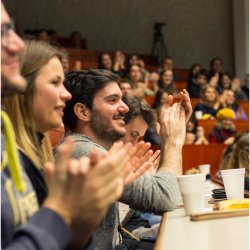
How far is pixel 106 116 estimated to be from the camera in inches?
61.5

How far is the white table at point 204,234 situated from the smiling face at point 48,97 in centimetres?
31

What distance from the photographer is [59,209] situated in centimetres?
72

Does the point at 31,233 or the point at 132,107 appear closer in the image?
the point at 31,233

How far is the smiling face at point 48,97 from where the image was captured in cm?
102

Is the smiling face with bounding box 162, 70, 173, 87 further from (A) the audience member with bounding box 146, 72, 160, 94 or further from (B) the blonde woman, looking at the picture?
(B) the blonde woman

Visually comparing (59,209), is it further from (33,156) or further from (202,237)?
(202,237)

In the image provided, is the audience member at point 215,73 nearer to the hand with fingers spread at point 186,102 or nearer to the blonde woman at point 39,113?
the hand with fingers spread at point 186,102

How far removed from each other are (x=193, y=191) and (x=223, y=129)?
140 inches

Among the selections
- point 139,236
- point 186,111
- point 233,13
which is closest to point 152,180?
point 186,111

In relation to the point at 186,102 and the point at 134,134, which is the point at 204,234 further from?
the point at 134,134

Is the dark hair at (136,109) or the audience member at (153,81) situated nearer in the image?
the dark hair at (136,109)

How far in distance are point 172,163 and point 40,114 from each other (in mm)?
471

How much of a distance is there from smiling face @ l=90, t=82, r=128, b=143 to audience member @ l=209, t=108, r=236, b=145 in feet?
10.6

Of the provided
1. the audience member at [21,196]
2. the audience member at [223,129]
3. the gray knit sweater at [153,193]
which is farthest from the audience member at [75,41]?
the audience member at [21,196]
